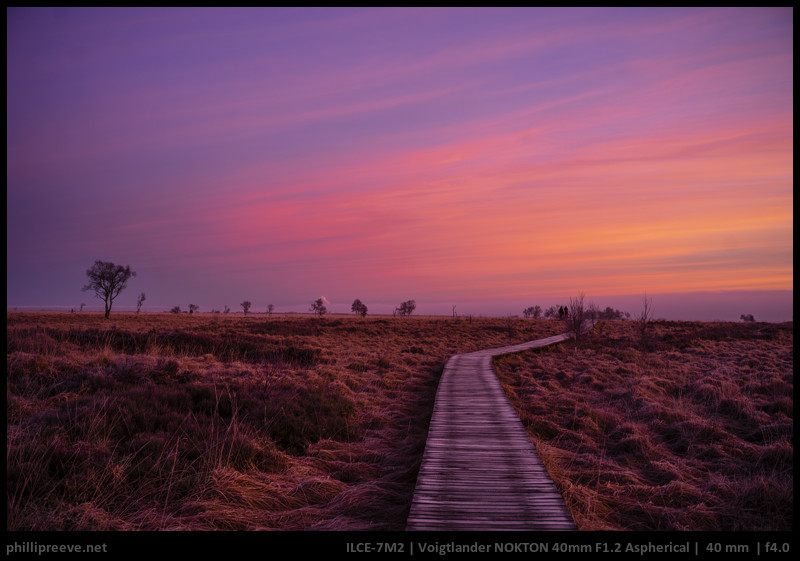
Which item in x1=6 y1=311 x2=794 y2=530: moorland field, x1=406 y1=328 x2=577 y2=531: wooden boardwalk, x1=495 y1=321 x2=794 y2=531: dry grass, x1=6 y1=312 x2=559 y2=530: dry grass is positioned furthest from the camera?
x1=495 y1=321 x2=794 y2=531: dry grass

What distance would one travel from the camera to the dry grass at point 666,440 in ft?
21.4

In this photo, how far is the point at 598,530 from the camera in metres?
5.65

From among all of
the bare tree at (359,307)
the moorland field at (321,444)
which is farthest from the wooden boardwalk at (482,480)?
the bare tree at (359,307)

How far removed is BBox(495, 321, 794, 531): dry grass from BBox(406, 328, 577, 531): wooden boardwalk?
63 cm

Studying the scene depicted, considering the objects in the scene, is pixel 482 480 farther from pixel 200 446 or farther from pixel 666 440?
pixel 666 440

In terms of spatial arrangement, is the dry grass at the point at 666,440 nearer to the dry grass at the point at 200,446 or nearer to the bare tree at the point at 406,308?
the dry grass at the point at 200,446

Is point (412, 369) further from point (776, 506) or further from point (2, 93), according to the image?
point (2, 93)

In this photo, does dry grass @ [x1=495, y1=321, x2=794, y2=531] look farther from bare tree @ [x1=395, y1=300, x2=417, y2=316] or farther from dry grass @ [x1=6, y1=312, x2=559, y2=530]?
bare tree @ [x1=395, y1=300, x2=417, y2=316]

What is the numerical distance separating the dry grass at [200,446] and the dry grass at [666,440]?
10.2ft

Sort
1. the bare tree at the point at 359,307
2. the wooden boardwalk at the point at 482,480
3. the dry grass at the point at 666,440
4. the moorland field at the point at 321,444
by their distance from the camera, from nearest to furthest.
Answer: the wooden boardwalk at the point at 482,480 < the moorland field at the point at 321,444 < the dry grass at the point at 666,440 < the bare tree at the point at 359,307

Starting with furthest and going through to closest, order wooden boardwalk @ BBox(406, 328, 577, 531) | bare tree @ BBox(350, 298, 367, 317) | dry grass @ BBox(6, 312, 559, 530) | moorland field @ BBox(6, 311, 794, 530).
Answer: bare tree @ BBox(350, 298, 367, 317)
moorland field @ BBox(6, 311, 794, 530)
dry grass @ BBox(6, 312, 559, 530)
wooden boardwalk @ BBox(406, 328, 577, 531)

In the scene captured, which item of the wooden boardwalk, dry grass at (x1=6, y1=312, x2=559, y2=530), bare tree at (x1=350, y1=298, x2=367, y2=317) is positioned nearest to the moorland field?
dry grass at (x1=6, y1=312, x2=559, y2=530)

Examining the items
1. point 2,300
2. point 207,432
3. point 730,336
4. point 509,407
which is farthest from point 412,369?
point 730,336

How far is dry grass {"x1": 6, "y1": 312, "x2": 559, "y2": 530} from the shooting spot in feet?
19.0
